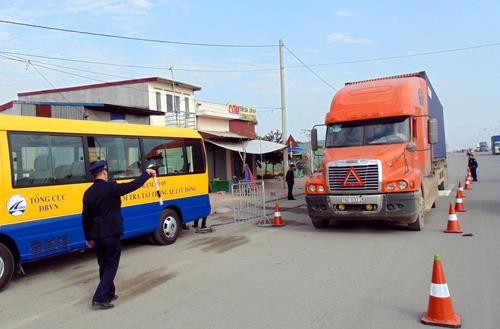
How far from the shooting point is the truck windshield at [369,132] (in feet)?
32.8

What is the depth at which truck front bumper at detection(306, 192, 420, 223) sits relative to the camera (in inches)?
353

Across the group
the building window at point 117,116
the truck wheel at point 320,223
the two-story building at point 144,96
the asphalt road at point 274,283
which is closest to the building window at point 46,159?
the asphalt road at point 274,283

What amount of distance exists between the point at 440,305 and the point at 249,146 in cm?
1991

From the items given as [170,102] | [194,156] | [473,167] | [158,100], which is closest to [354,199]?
[194,156]

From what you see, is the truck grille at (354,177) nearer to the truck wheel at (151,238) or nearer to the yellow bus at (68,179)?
the yellow bus at (68,179)

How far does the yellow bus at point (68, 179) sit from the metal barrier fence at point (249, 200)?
2.59 metres

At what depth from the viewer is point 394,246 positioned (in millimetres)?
8125

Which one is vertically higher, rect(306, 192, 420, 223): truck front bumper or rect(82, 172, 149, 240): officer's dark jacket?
rect(82, 172, 149, 240): officer's dark jacket

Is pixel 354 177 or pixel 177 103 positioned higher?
pixel 177 103

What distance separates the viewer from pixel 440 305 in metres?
4.34

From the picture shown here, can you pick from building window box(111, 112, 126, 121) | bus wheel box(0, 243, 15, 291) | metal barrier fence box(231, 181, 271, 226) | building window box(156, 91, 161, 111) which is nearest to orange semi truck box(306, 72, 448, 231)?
metal barrier fence box(231, 181, 271, 226)

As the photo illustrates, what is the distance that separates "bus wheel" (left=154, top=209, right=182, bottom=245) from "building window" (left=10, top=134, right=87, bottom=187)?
2196 mm

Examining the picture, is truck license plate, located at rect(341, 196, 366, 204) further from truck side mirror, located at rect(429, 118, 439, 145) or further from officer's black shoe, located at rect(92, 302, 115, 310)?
officer's black shoe, located at rect(92, 302, 115, 310)

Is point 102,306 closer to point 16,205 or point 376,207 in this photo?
point 16,205
